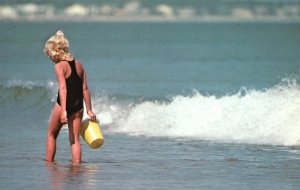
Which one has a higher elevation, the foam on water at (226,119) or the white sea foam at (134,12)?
the white sea foam at (134,12)

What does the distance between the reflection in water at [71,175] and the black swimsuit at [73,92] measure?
65cm

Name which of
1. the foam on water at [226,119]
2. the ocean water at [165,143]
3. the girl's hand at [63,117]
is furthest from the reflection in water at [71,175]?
the foam on water at [226,119]

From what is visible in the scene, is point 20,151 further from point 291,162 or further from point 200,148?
Answer: point 291,162

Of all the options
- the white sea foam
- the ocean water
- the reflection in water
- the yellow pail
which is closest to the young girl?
the yellow pail

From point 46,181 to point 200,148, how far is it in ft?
13.2

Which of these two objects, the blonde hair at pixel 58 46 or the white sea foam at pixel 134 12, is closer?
the blonde hair at pixel 58 46

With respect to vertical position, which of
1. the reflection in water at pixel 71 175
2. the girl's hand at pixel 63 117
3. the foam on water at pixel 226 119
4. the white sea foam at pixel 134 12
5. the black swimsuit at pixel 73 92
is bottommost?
the reflection in water at pixel 71 175

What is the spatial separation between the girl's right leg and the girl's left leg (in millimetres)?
140

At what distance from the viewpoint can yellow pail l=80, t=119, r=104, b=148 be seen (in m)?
15.0

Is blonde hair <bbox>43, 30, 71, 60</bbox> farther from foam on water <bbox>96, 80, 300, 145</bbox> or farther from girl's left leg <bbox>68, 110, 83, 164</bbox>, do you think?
foam on water <bbox>96, 80, 300, 145</bbox>

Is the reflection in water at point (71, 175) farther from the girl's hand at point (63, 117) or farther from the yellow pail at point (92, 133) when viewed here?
the girl's hand at point (63, 117)

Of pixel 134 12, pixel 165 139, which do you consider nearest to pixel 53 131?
pixel 165 139

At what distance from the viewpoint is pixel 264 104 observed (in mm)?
20344

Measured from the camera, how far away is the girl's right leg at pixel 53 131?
14.9m
